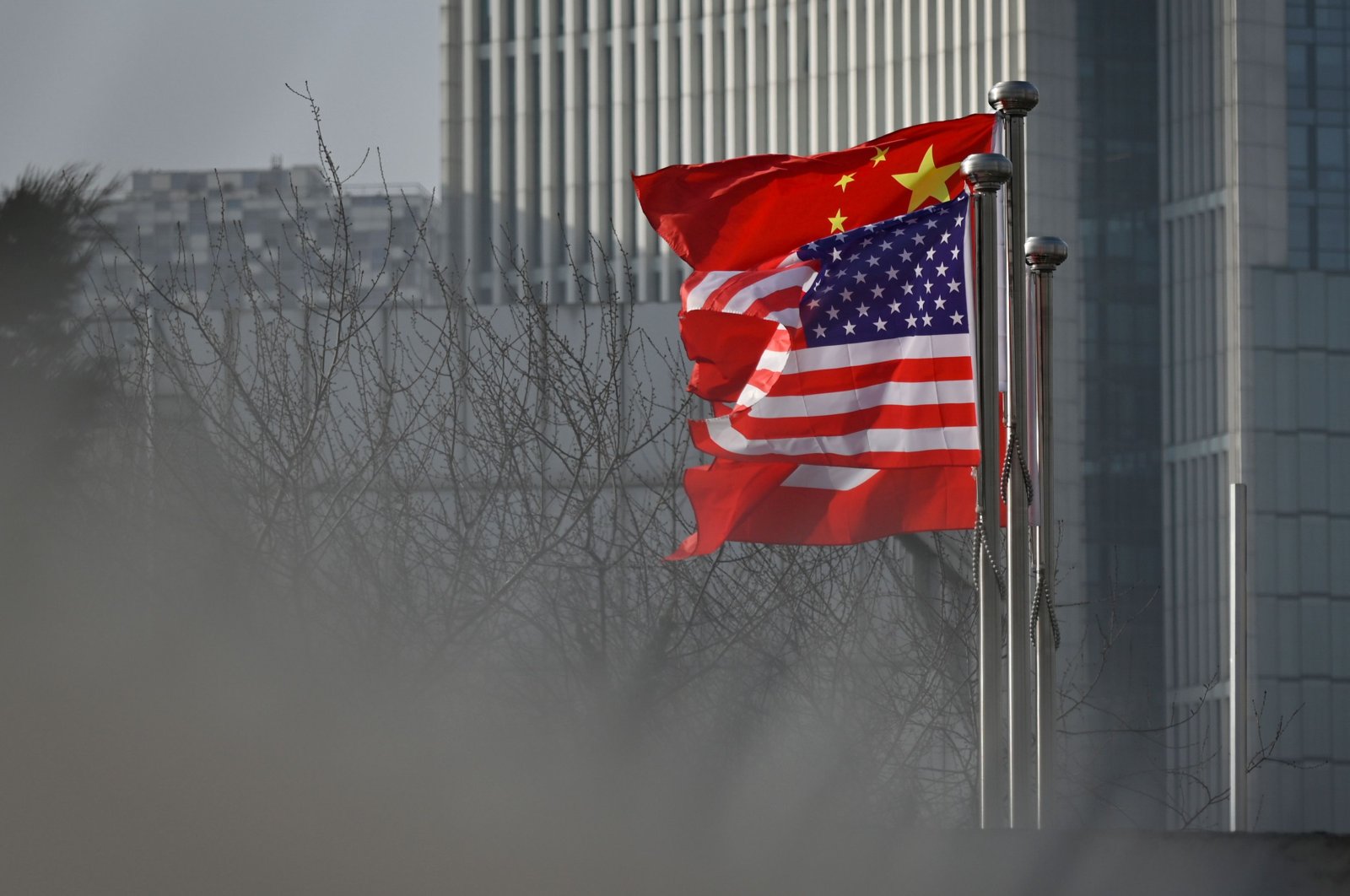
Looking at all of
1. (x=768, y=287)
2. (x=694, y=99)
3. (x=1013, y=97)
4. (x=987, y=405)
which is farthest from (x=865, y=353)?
(x=694, y=99)

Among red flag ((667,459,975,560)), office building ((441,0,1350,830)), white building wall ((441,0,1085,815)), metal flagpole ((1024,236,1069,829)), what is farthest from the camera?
white building wall ((441,0,1085,815))

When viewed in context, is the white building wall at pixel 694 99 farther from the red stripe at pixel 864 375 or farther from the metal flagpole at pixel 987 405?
the metal flagpole at pixel 987 405

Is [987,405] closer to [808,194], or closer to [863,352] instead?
[863,352]

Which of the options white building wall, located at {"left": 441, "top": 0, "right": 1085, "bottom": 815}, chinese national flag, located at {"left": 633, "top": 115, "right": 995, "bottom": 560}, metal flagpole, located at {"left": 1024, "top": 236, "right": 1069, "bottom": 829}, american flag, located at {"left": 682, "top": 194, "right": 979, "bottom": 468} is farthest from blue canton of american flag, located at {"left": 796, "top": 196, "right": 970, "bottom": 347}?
white building wall, located at {"left": 441, "top": 0, "right": 1085, "bottom": 815}

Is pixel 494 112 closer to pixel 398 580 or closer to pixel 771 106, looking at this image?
pixel 771 106

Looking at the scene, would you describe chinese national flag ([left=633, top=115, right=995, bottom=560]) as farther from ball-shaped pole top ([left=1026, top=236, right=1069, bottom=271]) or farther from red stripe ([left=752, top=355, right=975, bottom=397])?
ball-shaped pole top ([left=1026, top=236, right=1069, bottom=271])

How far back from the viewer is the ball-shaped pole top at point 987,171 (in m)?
10.7

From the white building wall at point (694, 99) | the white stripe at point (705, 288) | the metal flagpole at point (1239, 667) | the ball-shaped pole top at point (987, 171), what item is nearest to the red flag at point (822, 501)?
the white stripe at point (705, 288)

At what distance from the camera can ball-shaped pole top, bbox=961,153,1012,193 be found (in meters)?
10.7

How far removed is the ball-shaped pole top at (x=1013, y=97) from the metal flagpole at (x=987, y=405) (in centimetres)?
31

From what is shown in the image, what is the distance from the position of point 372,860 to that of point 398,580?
38.2ft

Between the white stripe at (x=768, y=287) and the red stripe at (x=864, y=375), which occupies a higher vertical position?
the white stripe at (x=768, y=287)

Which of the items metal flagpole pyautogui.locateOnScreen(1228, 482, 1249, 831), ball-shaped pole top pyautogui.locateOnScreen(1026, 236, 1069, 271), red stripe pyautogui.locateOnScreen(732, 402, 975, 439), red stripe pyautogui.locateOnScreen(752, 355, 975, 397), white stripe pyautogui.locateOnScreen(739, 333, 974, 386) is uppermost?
ball-shaped pole top pyautogui.locateOnScreen(1026, 236, 1069, 271)

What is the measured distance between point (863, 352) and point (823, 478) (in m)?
0.67
